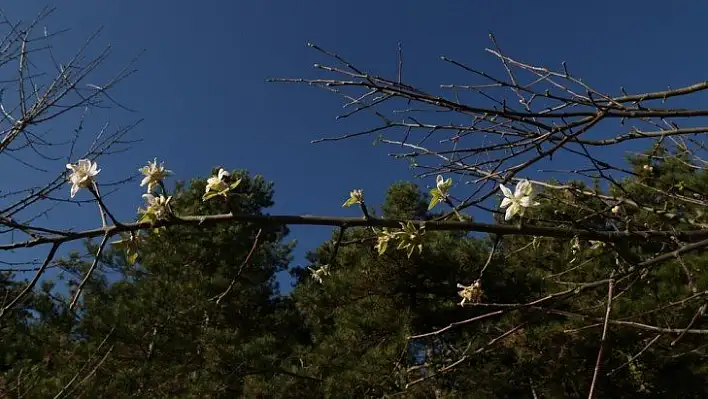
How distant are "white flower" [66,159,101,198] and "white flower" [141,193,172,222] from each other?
153 mm

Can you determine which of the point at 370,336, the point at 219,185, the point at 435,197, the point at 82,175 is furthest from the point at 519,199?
the point at 370,336

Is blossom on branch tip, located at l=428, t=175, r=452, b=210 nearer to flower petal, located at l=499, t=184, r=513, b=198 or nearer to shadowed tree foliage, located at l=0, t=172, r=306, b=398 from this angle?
flower petal, located at l=499, t=184, r=513, b=198

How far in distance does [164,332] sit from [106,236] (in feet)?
25.5

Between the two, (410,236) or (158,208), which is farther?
(410,236)

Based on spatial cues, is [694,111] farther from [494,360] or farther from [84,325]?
[84,325]

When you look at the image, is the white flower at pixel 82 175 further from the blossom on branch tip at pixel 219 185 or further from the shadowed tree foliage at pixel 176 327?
the shadowed tree foliage at pixel 176 327

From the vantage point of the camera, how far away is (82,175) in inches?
56.1

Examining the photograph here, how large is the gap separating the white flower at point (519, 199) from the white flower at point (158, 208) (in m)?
0.83

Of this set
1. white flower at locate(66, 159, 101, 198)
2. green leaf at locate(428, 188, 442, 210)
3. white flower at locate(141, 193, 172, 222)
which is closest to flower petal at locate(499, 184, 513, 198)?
green leaf at locate(428, 188, 442, 210)

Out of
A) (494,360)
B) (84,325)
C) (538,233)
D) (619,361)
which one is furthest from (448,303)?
(538,233)

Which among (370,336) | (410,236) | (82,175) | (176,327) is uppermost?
(176,327)

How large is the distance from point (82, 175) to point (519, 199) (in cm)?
110

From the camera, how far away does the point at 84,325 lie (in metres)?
9.11

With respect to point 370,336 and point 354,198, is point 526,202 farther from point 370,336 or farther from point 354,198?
point 370,336
